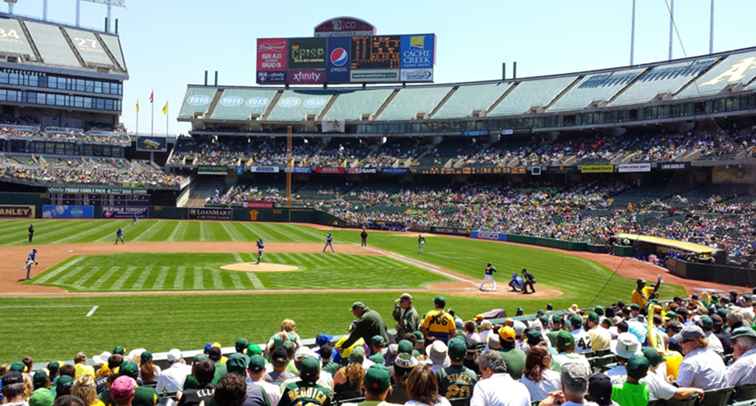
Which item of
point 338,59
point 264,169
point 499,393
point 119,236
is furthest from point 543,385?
point 338,59

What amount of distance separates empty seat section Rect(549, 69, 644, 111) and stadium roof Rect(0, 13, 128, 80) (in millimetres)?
64492

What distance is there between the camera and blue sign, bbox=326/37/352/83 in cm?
9600

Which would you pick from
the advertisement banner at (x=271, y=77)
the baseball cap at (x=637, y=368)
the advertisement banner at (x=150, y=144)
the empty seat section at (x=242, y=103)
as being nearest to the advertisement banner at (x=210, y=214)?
the empty seat section at (x=242, y=103)

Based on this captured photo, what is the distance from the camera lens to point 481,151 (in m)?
82.5

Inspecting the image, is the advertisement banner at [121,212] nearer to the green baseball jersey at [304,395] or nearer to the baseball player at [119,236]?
the baseball player at [119,236]

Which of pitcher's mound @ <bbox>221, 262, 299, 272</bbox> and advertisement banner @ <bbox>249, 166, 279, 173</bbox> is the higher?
advertisement banner @ <bbox>249, 166, 279, 173</bbox>

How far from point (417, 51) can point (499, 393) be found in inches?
3553

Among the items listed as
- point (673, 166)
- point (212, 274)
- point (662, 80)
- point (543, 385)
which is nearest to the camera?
point (543, 385)

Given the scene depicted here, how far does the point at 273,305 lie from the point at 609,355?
16.4 metres

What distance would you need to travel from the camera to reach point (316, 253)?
44.3 meters

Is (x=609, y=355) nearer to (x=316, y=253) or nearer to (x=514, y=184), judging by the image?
(x=316, y=253)

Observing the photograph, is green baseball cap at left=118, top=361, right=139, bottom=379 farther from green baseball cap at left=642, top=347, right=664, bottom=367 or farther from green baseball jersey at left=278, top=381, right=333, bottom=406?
green baseball cap at left=642, top=347, right=664, bottom=367

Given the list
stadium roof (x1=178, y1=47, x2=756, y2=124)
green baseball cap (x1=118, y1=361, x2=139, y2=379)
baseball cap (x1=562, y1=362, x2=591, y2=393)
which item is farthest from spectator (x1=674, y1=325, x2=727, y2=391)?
stadium roof (x1=178, y1=47, x2=756, y2=124)

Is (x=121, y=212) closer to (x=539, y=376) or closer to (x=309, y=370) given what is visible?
(x=309, y=370)
